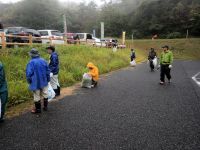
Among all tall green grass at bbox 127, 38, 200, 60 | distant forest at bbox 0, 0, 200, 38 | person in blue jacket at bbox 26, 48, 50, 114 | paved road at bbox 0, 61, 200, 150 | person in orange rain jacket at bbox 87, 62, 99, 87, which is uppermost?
distant forest at bbox 0, 0, 200, 38

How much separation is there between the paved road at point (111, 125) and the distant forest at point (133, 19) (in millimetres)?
54185

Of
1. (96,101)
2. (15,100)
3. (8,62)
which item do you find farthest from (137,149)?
(8,62)

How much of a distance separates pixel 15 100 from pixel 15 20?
71162 mm

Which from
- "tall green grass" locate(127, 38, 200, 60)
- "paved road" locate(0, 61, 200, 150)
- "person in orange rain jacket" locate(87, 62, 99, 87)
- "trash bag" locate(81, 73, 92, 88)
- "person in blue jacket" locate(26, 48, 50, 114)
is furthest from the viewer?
"tall green grass" locate(127, 38, 200, 60)

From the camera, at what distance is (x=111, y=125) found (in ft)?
21.1

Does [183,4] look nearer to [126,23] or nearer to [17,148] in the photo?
[126,23]

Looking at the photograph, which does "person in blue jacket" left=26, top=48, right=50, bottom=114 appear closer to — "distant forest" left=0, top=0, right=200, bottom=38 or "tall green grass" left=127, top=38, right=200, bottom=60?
"tall green grass" left=127, top=38, right=200, bottom=60

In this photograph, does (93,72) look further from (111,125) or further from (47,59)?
(111,125)

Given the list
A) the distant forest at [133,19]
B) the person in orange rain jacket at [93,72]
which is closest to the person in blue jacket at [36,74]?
the person in orange rain jacket at [93,72]

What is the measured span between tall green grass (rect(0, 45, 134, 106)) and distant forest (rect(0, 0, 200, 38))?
43786mm

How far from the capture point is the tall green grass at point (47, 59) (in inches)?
374

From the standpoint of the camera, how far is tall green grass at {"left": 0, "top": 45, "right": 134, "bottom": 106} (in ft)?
31.1

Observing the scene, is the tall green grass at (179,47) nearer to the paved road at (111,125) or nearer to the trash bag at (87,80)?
the trash bag at (87,80)

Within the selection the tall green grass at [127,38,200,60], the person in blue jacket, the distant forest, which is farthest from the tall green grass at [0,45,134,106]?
the distant forest
